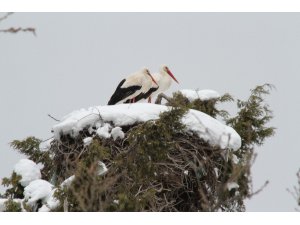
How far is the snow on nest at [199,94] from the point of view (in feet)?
34.7

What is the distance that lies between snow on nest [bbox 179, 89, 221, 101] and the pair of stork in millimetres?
Result: 846

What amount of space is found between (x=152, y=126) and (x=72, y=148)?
4.25 ft

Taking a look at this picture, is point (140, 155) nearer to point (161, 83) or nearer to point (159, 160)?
point (159, 160)

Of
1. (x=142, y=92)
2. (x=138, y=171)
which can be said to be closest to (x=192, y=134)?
(x=138, y=171)

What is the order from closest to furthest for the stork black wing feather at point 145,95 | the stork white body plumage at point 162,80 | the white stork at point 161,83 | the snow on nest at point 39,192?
the snow on nest at point 39,192 → the stork black wing feather at point 145,95 → the white stork at point 161,83 → the stork white body plumage at point 162,80

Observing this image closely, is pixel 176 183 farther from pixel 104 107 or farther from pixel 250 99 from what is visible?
pixel 250 99

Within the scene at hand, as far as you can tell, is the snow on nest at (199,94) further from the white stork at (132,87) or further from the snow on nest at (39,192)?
the snow on nest at (39,192)

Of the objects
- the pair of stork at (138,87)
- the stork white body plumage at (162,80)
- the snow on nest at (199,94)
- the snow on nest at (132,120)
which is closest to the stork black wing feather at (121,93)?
the pair of stork at (138,87)

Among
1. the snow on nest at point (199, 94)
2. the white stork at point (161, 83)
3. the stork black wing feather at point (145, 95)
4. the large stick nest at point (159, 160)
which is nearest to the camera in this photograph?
the large stick nest at point (159, 160)

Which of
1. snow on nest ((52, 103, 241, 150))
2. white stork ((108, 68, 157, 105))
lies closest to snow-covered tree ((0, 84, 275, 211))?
snow on nest ((52, 103, 241, 150))

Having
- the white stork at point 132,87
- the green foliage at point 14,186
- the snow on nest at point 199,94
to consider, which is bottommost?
the green foliage at point 14,186

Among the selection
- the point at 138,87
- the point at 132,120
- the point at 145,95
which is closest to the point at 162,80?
the point at 145,95

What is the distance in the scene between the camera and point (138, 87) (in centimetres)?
1121

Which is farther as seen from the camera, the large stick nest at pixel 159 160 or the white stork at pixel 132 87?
the white stork at pixel 132 87
